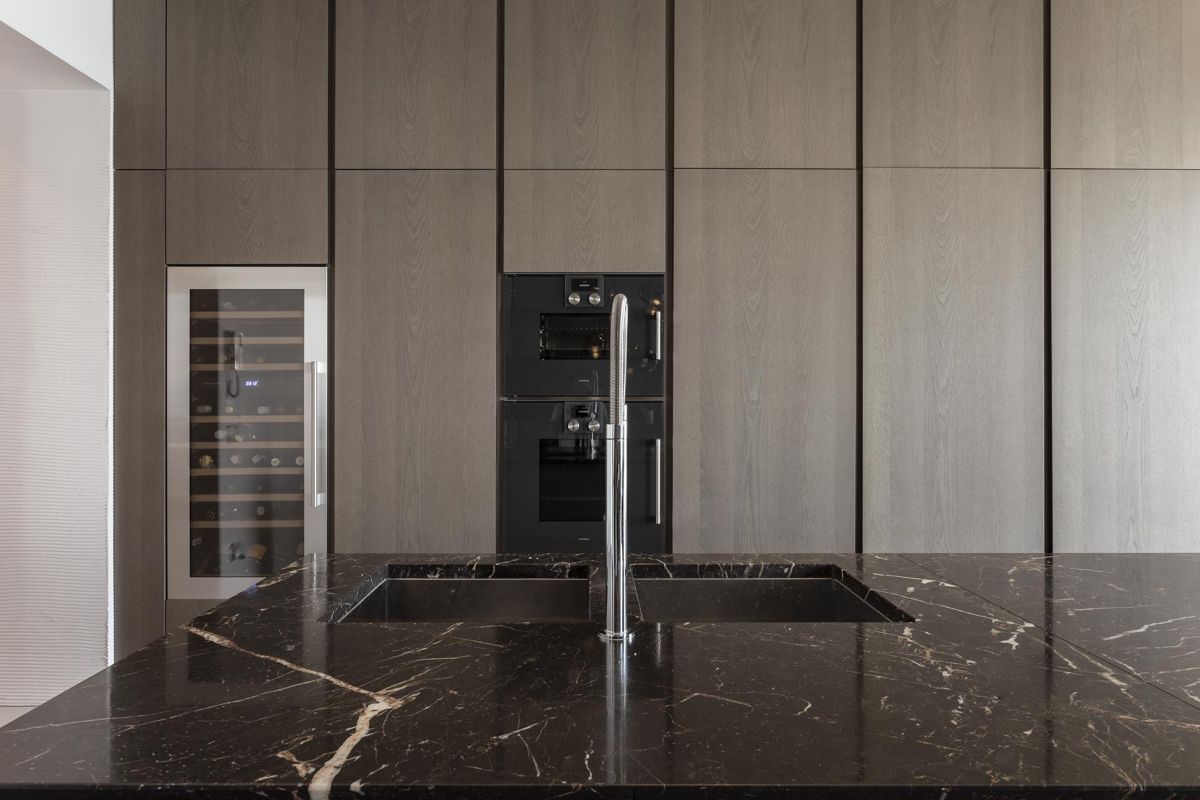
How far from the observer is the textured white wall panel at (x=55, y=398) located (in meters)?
2.77

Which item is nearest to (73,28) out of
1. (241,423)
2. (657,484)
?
(241,423)

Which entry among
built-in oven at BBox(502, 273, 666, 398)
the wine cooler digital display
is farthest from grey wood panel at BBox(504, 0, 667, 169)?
the wine cooler digital display

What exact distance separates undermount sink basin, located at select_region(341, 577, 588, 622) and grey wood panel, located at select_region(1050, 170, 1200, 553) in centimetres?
206

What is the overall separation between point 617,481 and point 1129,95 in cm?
273

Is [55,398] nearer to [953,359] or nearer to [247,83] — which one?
[247,83]

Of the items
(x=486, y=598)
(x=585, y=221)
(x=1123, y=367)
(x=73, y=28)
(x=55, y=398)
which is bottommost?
(x=486, y=598)

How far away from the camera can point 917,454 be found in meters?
2.78

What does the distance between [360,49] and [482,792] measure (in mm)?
2712

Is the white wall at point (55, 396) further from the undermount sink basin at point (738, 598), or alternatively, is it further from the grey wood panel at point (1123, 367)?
the grey wood panel at point (1123, 367)

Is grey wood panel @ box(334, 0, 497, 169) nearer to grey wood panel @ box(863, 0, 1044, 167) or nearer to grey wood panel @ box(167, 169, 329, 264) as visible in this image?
grey wood panel @ box(167, 169, 329, 264)

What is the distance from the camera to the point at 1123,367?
278 cm

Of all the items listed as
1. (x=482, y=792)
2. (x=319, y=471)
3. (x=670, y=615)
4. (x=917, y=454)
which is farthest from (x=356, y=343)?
(x=482, y=792)

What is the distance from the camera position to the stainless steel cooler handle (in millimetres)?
2777

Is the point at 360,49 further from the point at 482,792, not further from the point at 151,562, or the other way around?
the point at 482,792
